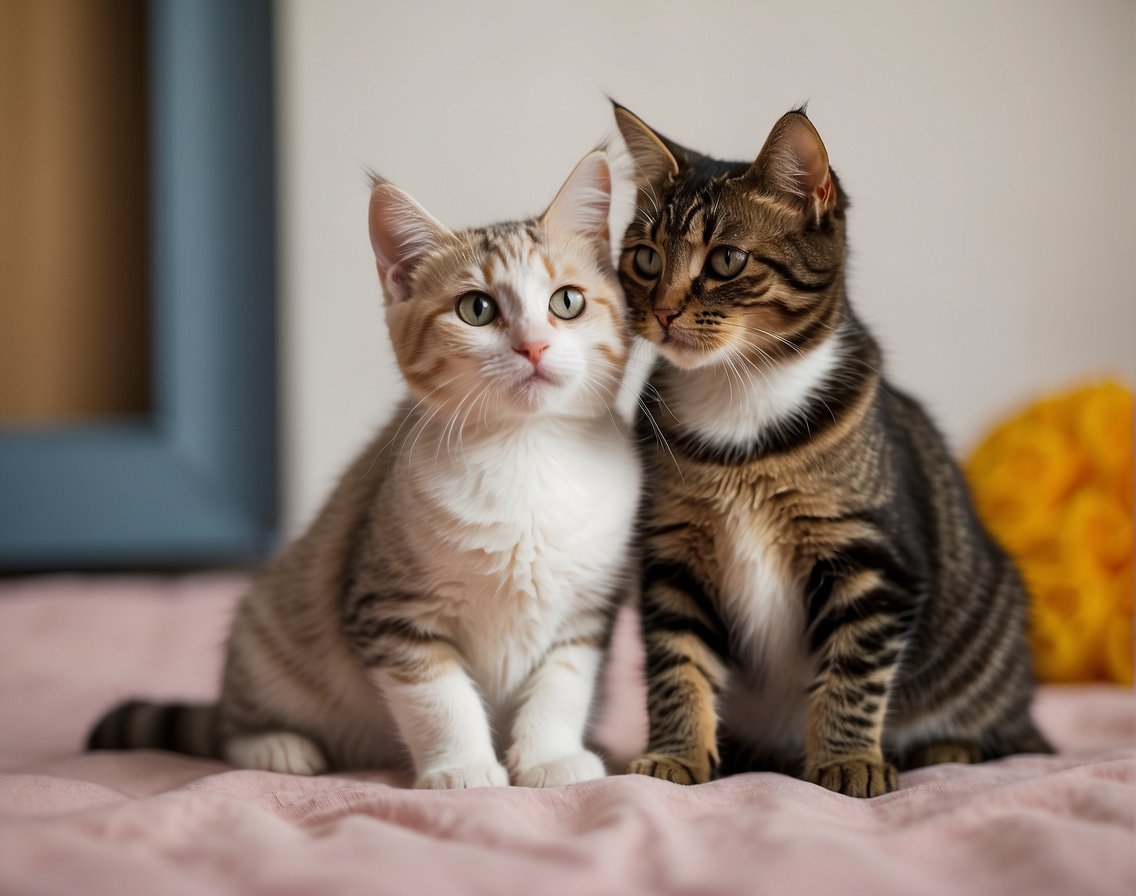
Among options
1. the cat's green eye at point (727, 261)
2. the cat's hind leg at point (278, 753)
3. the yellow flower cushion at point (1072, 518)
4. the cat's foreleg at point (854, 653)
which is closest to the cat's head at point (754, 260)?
the cat's green eye at point (727, 261)

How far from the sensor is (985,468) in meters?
2.10

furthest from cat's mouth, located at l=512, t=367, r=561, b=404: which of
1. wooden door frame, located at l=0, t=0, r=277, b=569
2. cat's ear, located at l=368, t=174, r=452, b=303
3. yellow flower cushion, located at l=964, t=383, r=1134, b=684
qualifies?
wooden door frame, located at l=0, t=0, r=277, b=569

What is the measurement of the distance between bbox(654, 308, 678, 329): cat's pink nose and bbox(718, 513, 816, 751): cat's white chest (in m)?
0.22

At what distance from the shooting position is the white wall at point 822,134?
1421 millimetres

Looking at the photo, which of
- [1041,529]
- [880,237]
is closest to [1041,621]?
[1041,529]

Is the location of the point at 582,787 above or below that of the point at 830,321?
below

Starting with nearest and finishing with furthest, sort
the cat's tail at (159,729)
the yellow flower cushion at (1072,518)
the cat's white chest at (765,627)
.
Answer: the cat's white chest at (765,627) → the cat's tail at (159,729) → the yellow flower cushion at (1072,518)

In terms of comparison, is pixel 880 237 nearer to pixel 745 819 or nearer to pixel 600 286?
pixel 600 286

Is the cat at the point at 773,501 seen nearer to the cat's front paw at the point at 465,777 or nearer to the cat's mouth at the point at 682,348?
the cat's mouth at the point at 682,348

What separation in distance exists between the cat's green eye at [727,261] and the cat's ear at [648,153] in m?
0.12

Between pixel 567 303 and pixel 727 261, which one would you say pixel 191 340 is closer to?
pixel 567 303

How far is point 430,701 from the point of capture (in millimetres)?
1102

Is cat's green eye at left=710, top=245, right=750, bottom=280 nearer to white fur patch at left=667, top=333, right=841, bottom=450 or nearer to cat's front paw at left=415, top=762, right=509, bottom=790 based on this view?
white fur patch at left=667, top=333, right=841, bottom=450

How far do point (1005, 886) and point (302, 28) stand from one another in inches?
83.7
